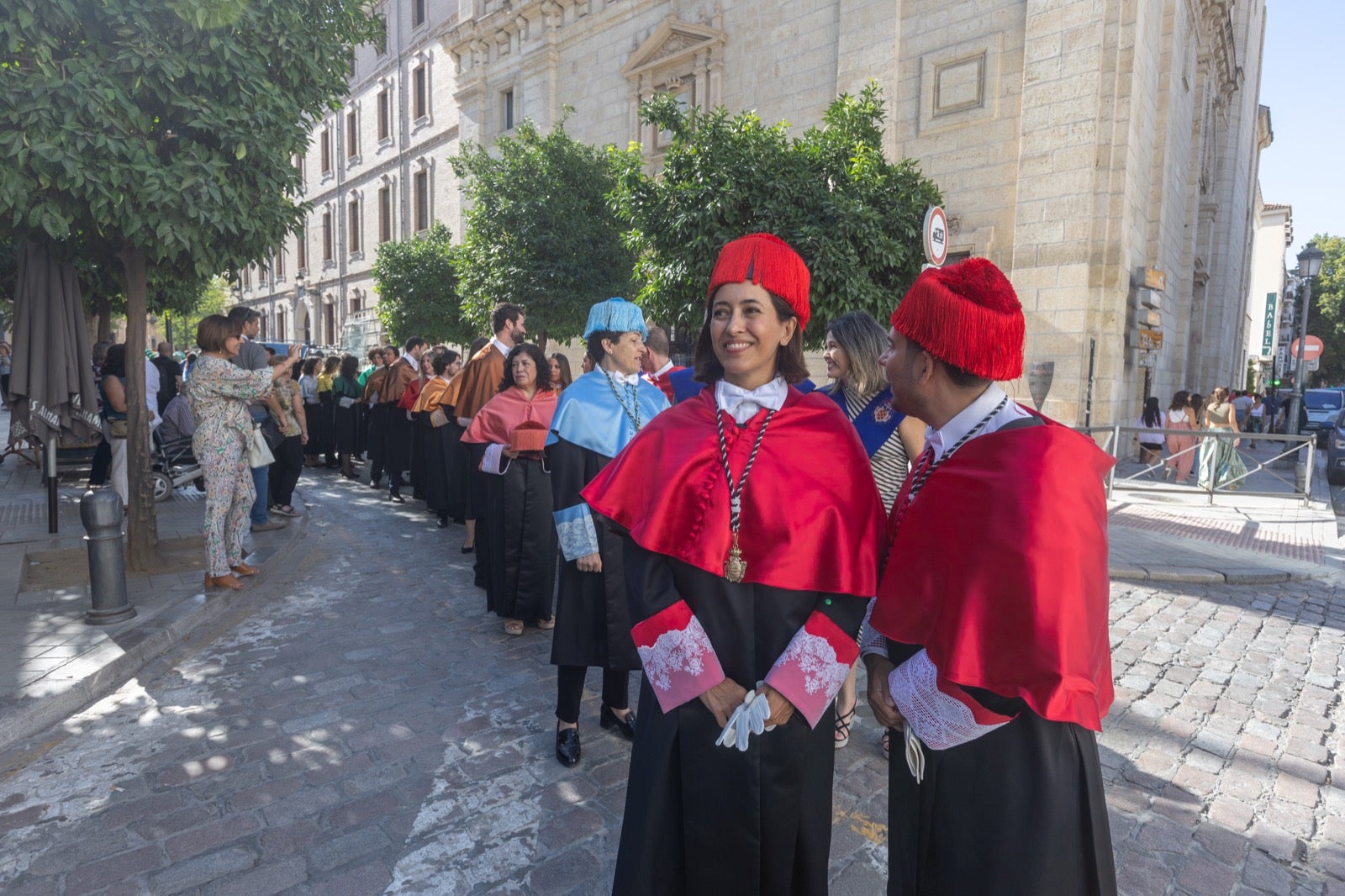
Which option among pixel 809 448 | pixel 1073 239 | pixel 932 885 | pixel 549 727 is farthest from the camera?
pixel 1073 239

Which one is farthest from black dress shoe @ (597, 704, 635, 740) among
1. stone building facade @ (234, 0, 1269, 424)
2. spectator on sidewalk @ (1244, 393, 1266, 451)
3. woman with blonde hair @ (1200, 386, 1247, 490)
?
spectator on sidewalk @ (1244, 393, 1266, 451)

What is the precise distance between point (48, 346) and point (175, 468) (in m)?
3.36

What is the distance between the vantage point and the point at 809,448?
6.51 feet

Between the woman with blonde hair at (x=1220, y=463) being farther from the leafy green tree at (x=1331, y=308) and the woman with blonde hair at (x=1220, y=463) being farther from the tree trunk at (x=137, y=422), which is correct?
the leafy green tree at (x=1331, y=308)

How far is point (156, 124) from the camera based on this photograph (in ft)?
19.6

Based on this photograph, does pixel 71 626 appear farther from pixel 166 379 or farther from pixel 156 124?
pixel 166 379

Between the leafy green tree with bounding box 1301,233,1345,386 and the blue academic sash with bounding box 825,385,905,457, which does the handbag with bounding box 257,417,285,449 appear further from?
the leafy green tree with bounding box 1301,233,1345,386

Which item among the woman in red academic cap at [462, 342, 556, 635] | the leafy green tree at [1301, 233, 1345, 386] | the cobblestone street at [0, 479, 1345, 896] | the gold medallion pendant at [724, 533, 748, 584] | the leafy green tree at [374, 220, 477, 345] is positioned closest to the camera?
the gold medallion pendant at [724, 533, 748, 584]

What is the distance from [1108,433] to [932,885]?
565 inches

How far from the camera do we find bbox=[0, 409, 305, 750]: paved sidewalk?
4.05 meters

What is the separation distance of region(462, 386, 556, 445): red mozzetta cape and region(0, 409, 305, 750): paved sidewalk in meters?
2.30

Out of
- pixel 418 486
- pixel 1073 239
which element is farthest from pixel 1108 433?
pixel 418 486

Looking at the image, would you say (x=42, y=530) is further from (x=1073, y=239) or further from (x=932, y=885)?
(x=1073, y=239)

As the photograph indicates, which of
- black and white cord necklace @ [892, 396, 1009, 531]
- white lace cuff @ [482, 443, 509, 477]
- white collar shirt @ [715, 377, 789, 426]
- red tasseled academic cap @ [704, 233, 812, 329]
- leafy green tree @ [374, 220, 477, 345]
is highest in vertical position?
leafy green tree @ [374, 220, 477, 345]
